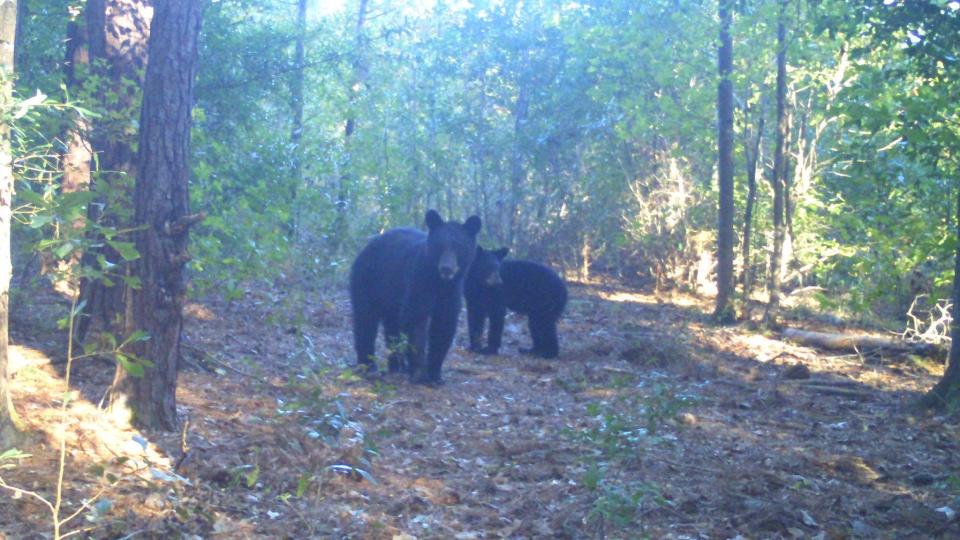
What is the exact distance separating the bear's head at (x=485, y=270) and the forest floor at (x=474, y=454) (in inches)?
58.0

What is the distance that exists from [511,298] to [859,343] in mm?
5338

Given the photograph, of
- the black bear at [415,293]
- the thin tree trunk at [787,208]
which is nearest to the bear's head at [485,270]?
the black bear at [415,293]

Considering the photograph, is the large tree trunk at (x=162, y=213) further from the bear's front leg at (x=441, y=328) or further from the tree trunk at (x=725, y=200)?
the tree trunk at (x=725, y=200)

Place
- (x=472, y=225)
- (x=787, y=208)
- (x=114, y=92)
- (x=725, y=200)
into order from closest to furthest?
(x=114, y=92) → (x=472, y=225) → (x=787, y=208) → (x=725, y=200)

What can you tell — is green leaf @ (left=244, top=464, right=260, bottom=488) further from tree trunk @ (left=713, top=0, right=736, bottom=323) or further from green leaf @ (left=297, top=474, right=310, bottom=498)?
tree trunk @ (left=713, top=0, right=736, bottom=323)

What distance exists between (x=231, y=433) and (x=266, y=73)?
873cm

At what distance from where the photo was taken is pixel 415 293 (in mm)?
9805

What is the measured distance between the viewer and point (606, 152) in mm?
21703

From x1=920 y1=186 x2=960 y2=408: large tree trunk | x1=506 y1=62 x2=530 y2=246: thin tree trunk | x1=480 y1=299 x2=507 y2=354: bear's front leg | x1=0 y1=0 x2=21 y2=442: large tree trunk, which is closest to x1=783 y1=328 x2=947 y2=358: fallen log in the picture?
x1=920 y1=186 x2=960 y2=408: large tree trunk

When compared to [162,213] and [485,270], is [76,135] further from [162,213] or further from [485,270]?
[485,270]

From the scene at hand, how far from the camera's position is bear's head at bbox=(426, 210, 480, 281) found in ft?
31.8

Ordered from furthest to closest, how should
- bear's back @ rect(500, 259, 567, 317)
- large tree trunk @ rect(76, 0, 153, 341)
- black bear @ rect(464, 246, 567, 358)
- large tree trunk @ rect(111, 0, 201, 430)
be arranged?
bear's back @ rect(500, 259, 567, 317), black bear @ rect(464, 246, 567, 358), large tree trunk @ rect(76, 0, 153, 341), large tree trunk @ rect(111, 0, 201, 430)

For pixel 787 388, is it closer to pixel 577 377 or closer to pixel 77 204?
pixel 577 377

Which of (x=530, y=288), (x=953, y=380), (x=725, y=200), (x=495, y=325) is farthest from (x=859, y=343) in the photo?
(x=495, y=325)
